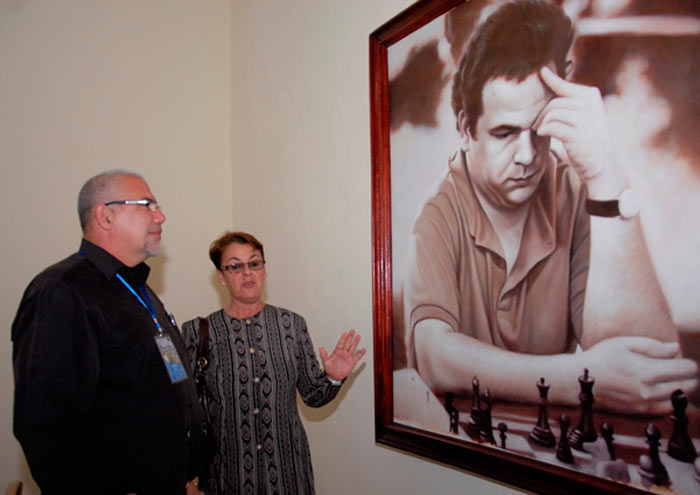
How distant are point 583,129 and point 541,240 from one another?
37cm

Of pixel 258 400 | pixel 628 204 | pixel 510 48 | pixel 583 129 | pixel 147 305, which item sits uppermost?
pixel 510 48

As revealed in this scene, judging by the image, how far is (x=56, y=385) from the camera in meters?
1.40

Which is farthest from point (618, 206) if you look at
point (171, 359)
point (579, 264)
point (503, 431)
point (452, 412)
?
point (171, 359)

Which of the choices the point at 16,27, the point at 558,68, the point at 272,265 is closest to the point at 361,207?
the point at 272,265

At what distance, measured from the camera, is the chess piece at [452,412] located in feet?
6.20

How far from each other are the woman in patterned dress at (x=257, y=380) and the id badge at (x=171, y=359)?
1.45 feet

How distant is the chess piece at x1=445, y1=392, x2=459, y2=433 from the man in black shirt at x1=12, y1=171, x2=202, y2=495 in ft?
3.09

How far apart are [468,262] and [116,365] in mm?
1268

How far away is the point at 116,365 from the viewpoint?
5.17ft

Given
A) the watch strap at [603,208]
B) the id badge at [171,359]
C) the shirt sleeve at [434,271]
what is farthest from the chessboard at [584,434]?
the id badge at [171,359]

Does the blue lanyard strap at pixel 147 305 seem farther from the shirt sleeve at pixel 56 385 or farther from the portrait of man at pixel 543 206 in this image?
the portrait of man at pixel 543 206

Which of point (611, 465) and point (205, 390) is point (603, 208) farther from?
point (205, 390)

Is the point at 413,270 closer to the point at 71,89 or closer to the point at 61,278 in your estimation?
the point at 61,278

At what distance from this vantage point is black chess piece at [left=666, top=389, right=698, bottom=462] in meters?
1.25
